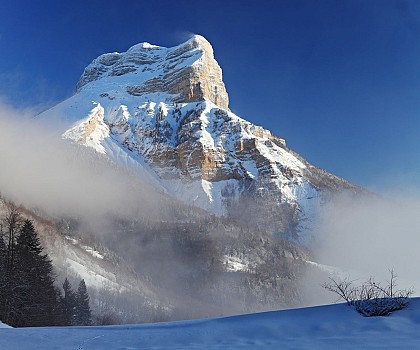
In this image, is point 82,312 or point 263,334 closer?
point 263,334

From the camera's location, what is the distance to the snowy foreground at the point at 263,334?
295 inches

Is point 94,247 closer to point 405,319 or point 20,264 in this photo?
point 20,264

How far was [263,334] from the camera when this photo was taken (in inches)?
328

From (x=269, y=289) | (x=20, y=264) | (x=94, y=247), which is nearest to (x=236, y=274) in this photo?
(x=269, y=289)

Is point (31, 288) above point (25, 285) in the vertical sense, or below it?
above

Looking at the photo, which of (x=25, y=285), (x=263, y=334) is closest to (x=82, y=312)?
(x=25, y=285)

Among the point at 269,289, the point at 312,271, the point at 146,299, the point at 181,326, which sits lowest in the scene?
the point at 181,326

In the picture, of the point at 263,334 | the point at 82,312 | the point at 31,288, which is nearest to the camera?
the point at 263,334

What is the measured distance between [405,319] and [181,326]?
4415 millimetres

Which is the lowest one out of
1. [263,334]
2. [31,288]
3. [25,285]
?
[263,334]

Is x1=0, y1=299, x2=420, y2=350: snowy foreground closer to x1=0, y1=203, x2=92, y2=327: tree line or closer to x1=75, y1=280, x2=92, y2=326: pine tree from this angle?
x1=0, y1=203, x2=92, y2=327: tree line

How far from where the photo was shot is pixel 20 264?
28594mm

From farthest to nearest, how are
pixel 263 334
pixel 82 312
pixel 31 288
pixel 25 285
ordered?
pixel 82 312 → pixel 31 288 → pixel 25 285 → pixel 263 334

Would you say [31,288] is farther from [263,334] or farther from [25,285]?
[263,334]
